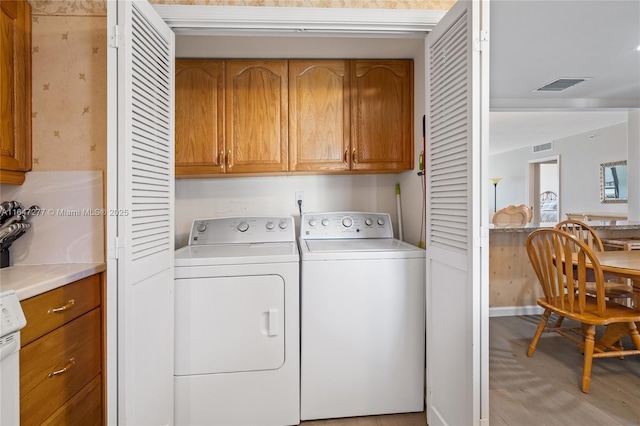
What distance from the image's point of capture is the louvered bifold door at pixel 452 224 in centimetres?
135

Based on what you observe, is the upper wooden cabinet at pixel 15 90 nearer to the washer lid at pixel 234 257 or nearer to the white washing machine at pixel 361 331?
the washer lid at pixel 234 257

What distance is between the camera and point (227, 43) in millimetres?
2010

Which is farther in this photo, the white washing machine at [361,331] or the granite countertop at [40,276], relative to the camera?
the white washing machine at [361,331]

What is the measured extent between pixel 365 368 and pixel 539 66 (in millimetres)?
3132

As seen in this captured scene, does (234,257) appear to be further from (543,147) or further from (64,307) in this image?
(543,147)

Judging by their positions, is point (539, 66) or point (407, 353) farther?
point (539, 66)

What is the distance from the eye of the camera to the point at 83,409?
4.34 ft

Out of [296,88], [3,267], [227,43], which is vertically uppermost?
[227,43]

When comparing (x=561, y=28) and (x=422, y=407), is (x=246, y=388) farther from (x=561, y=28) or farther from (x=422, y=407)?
(x=561, y=28)

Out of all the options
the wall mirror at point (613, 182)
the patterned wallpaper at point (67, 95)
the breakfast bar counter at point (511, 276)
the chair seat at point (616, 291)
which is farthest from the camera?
the wall mirror at point (613, 182)

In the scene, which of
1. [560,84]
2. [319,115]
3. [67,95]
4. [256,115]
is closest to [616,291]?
[560,84]

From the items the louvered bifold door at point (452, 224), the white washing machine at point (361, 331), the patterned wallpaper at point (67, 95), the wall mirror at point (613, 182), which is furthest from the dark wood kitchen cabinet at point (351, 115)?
the wall mirror at point (613, 182)

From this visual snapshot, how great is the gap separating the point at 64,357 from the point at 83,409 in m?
0.27

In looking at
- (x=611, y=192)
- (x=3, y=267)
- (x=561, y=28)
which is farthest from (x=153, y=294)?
(x=611, y=192)
